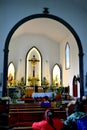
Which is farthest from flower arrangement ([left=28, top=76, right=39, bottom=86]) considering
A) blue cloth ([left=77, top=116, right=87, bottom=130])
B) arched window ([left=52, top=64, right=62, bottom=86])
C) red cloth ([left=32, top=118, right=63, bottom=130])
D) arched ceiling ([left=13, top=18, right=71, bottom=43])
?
red cloth ([left=32, top=118, right=63, bottom=130])

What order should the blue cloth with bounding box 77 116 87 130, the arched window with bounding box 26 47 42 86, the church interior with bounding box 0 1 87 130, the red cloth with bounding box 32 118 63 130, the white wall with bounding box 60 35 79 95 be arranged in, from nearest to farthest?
the red cloth with bounding box 32 118 63 130 → the blue cloth with bounding box 77 116 87 130 → the white wall with bounding box 60 35 79 95 → the church interior with bounding box 0 1 87 130 → the arched window with bounding box 26 47 42 86

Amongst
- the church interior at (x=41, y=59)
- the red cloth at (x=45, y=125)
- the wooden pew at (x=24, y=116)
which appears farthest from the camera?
the church interior at (x=41, y=59)

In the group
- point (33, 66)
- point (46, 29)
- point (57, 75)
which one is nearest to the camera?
point (46, 29)

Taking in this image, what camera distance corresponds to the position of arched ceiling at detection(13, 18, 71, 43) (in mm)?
18766

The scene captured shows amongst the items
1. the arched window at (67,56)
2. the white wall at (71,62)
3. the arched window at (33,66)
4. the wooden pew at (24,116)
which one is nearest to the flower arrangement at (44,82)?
the arched window at (33,66)

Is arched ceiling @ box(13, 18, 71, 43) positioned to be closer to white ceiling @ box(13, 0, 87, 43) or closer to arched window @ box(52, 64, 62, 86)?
white ceiling @ box(13, 0, 87, 43)

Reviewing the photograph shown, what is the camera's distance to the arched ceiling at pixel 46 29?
18.8m

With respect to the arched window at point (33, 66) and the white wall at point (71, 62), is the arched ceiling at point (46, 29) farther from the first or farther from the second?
the arched window at point (33, 66)

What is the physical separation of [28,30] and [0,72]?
8883mm

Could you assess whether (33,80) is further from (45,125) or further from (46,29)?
(45,125)

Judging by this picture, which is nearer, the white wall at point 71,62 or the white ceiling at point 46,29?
the white wall at point 71,62

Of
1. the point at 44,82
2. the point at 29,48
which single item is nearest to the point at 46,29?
the point at 29,48

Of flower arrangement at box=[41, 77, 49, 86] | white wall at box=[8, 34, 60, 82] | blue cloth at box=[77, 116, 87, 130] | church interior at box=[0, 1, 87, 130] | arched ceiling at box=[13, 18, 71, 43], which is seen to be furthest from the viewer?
white wall at box=[8, 34, 60, 82]

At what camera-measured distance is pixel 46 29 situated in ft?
68.1
